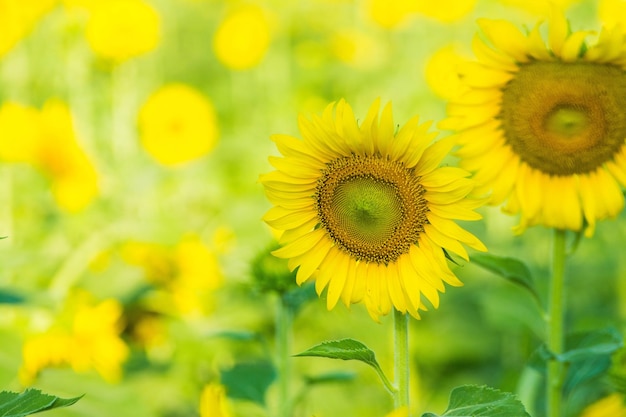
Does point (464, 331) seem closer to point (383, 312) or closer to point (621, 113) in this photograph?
point (621, 113)

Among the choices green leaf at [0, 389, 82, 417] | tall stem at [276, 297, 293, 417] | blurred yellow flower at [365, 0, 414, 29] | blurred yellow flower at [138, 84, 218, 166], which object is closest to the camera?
green leaf at [0, 389, 82, 417]

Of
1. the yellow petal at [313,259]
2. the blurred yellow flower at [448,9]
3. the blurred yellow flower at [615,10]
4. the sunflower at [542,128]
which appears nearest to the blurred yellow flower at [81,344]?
the yellow petal at [313,259]

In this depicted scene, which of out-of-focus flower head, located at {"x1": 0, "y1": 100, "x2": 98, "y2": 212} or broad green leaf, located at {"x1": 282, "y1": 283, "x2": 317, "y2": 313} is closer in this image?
broad green leaf, located at {"x1": 282, "y1": 283, "x2": 317, "y2": 313}

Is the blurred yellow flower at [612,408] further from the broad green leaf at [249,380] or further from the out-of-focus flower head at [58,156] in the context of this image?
the out-of-focus flower head at [58,156]

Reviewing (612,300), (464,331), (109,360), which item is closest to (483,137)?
(109,360)

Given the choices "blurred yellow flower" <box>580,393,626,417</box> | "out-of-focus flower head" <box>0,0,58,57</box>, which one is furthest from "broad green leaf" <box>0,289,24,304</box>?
"out-of-focus flower head" <box>0,0,58,57</box>

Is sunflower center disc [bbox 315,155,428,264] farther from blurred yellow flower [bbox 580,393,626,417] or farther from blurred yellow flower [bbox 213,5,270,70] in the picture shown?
blurred yellow flower [bbox 213,5,270,70]

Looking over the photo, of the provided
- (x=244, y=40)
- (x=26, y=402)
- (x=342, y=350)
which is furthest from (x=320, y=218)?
(x=244, y=40)
